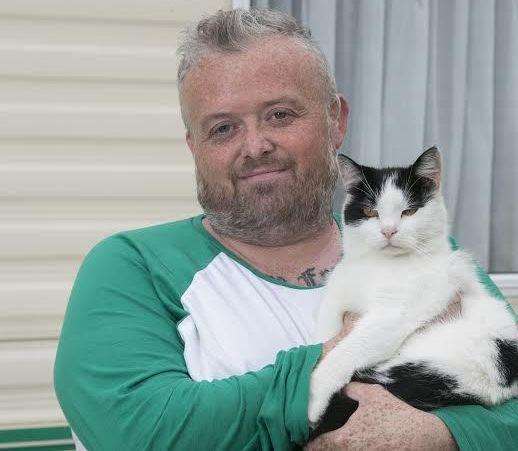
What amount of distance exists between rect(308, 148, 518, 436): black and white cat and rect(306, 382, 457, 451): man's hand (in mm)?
36

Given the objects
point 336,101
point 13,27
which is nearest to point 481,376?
point 336,101

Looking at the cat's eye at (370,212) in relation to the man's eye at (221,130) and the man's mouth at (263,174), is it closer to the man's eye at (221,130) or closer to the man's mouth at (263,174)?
the man's mouth at (263,174)

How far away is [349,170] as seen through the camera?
2006mm

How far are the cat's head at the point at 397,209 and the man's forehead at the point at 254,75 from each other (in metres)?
0.25

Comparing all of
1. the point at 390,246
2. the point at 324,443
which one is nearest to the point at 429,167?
the point at 390,246

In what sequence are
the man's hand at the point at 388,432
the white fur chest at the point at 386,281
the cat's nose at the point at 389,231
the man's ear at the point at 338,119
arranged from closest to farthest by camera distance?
1. the man's hand at the point at 388,432
2. the white fur chest at the point at 386,281
3. the cat's nose at the point at 389,231
4. the man's ear at the point at 338,119

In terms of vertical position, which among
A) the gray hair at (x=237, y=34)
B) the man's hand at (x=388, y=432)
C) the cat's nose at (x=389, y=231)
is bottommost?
the man's hand at (x=388, y=432)

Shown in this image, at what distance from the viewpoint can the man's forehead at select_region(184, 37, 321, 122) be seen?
1.95 metres

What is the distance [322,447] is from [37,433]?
71.8 inches

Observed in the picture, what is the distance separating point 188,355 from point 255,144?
0.58m

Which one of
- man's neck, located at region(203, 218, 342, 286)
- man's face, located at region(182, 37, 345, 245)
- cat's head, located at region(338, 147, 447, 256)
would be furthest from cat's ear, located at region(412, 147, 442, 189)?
man's neck, located at region(203, 218, 342, 286)

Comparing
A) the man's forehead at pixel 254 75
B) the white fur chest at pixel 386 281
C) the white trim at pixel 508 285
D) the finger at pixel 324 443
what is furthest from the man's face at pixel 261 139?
the white trim at pixel 508 285

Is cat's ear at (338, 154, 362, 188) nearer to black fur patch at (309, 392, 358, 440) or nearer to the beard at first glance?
the beard

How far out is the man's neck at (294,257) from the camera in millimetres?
2094
